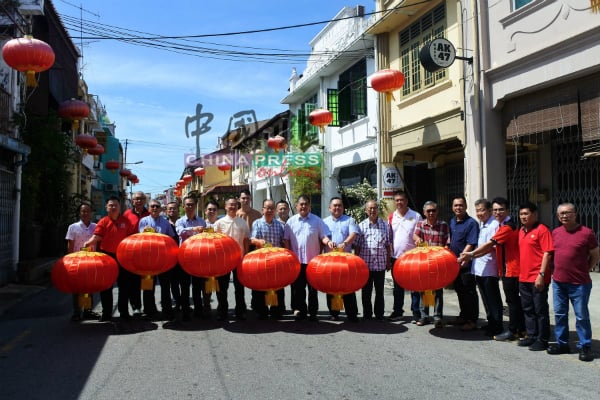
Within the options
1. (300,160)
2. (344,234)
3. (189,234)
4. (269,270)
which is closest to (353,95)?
(300,160)

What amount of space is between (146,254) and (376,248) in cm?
294

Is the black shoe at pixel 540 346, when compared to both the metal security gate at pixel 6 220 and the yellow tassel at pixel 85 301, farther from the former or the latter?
the metal security gate at pixel 6 220

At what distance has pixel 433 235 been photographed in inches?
250

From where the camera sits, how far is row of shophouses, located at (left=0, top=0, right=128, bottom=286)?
35.1ft

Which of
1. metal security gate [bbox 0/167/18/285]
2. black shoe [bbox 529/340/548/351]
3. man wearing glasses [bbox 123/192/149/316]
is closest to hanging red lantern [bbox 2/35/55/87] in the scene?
metal security gate [bbox 0/167/18/285]

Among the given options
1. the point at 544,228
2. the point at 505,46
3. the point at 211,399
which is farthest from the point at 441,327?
the point at 505,46

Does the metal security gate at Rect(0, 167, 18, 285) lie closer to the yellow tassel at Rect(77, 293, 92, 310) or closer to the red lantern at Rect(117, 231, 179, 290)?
the yellow tassel at Rect(77, 293, 92, 310)

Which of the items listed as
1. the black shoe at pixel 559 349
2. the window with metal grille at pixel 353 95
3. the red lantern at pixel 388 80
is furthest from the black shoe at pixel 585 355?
the window with metal grille at pixel 353 95

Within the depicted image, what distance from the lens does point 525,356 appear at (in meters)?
5.01

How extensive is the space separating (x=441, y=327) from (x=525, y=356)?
130cm

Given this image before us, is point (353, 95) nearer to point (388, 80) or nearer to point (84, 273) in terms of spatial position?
point (388, 80)

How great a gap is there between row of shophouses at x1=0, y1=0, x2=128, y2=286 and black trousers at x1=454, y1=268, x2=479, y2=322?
896cm

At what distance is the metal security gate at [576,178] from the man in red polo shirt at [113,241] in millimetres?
7848

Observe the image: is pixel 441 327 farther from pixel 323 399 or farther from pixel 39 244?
pixel 39 244
